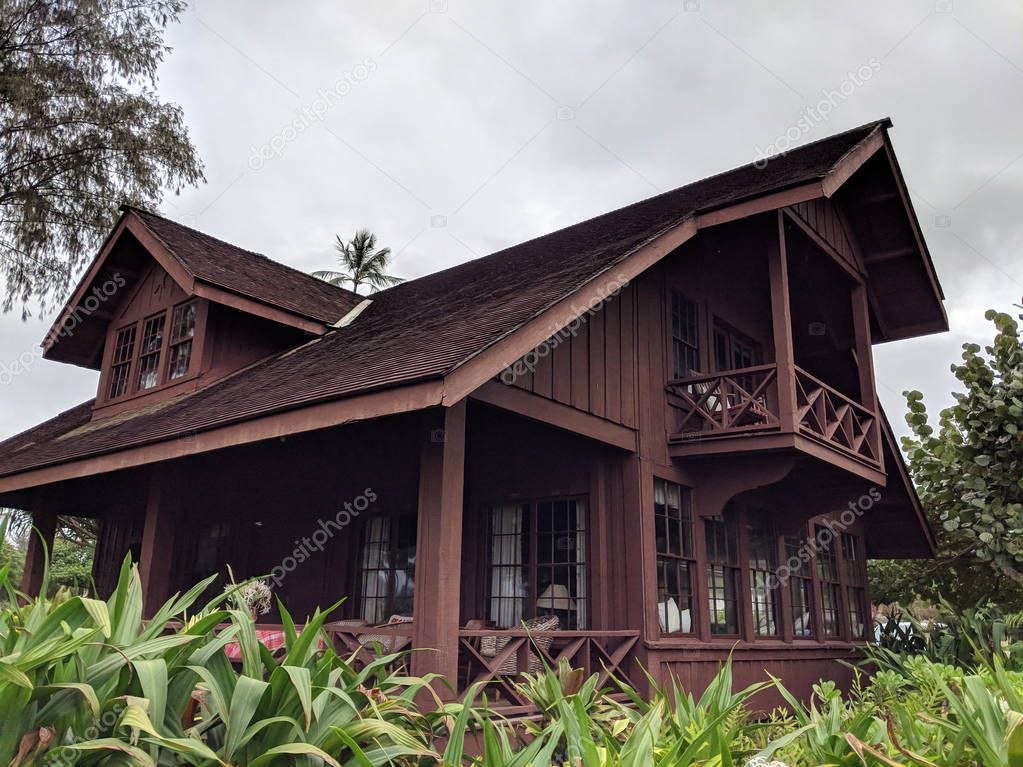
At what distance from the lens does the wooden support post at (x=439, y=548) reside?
6234mm

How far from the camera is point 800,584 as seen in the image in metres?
12.2

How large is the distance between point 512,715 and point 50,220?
16.0 metres

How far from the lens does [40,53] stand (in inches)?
Answer: 685

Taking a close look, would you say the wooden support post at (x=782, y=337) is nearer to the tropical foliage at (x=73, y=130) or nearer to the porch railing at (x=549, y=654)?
the porch railing at (x=549, y=654)

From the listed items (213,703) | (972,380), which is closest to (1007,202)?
(972,380)

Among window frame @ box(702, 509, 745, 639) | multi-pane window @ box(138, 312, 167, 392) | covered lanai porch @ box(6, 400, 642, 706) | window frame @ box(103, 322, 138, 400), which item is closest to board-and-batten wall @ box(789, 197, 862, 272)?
window frame @ box(702, 509, 745, 639)

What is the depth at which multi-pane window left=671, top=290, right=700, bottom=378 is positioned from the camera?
1060 centimetres

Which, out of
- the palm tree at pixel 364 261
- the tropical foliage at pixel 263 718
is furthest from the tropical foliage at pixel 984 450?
the palm tree at pixel 364 261

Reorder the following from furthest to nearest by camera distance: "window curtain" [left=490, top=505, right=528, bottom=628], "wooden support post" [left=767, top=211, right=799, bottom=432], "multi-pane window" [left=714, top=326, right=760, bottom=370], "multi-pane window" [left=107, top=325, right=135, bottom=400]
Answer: "multi-pane window" [left=107, top=325, right=135, bottom=400] → "multi-pane window" [left=714, top=326, right=760, bottom=370] → "window curtain" [left=490, top=505, right=528, bottom=628] → "wooden support post" [left=767, top=211, right=799, bottom=432]

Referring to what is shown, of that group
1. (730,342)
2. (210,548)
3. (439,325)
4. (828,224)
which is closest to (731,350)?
(730,342)

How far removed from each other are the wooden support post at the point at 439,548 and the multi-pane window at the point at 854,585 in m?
9.67

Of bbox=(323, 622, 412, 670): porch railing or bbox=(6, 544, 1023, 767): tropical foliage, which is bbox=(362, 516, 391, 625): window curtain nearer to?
bbox=(323, 622, 412, 670): porch railing

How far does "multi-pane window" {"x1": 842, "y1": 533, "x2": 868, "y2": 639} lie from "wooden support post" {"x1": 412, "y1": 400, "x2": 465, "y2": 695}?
9.67 meters

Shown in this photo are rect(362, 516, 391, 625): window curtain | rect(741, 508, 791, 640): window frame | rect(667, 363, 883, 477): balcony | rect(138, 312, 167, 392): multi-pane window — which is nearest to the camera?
rect(667, 363, 883, 477): balcony
